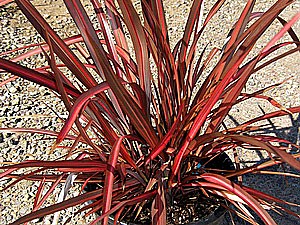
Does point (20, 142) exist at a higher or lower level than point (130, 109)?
higher

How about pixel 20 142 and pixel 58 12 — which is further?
pixel 58 12

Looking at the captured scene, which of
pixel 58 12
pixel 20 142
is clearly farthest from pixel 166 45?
pixel 58 12

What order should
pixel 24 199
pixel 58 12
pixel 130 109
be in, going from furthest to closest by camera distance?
pixel 58 12 → pixel 24 199 → pixel 130 109

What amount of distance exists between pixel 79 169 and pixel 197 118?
0.26 metres

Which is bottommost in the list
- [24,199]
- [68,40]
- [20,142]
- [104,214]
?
[104,214]

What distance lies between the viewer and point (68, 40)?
3.81 ft

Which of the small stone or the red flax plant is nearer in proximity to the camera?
the red flax plant

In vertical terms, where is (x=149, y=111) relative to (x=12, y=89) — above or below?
below

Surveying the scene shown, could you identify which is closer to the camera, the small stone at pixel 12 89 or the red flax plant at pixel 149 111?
the red flax plant at pixel 149 111

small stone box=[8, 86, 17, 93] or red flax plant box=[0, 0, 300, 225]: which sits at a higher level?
small stone box=[8, 86, 17, 93]

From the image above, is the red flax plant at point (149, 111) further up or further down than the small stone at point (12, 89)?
further down

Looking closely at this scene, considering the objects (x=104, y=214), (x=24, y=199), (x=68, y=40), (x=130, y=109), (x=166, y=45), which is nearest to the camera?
(x=104, y=214)

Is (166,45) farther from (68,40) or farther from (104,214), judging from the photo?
(104,214)

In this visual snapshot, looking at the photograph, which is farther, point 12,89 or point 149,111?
point 12,89
